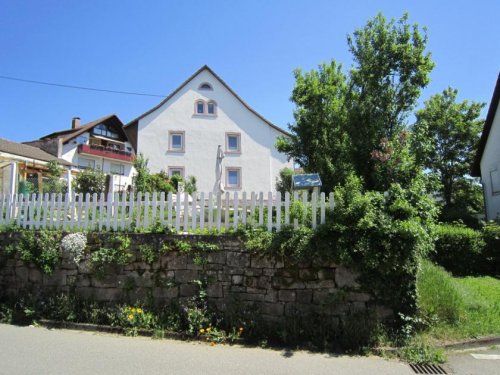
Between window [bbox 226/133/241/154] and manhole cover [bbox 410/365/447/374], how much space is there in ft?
94.7

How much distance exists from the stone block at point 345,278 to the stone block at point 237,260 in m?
1.36

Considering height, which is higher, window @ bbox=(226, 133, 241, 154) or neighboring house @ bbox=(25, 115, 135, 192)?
neighboring house @ bbox=(25, 115, 135, 192)

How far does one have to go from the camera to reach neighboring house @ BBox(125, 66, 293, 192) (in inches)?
1266

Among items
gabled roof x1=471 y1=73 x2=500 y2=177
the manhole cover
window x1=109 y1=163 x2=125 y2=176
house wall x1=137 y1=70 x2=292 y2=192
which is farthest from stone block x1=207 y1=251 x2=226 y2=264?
window x1=109 y1=163 x2=125 y2=176

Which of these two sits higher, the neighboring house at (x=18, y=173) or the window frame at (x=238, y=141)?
the window frame at (x=238, y=141)

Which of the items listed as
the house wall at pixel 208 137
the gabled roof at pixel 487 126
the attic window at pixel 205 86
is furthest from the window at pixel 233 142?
the gabled roof at pixel 487 126

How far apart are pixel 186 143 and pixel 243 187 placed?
19.1ft

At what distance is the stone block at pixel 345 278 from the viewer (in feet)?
19.0

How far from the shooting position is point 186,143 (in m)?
32.4

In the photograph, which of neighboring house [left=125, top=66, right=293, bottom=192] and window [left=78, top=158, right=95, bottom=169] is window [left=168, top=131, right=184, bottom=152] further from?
window [left=78, top=158, right=95, bottom=169]

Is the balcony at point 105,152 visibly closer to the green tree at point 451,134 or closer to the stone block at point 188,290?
the green tree at point 451,134

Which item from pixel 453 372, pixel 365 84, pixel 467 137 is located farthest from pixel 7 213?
pixel 467 137

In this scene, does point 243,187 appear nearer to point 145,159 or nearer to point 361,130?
point 145,159

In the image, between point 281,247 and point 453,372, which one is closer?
point 453,372
